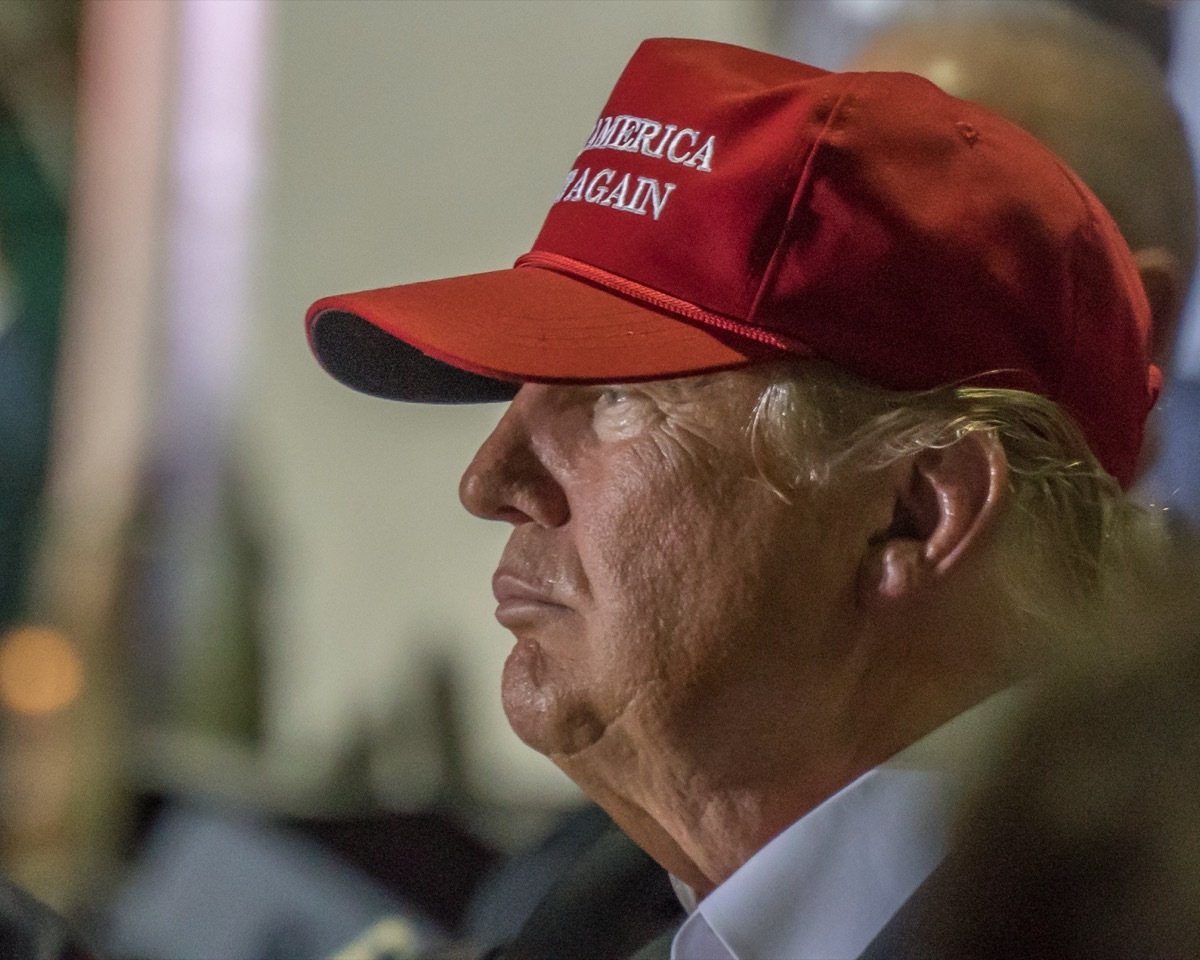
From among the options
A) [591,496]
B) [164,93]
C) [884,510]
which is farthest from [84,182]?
[884,510]

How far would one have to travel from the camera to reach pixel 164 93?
3.30 feet

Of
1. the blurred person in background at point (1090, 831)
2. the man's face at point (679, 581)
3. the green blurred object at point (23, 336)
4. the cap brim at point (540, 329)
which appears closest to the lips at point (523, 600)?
the man's face at point (679, 581)

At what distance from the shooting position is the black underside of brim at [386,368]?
72 centimetres

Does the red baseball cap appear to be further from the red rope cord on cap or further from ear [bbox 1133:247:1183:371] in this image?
ear [bbox 1133:247:1183:371]

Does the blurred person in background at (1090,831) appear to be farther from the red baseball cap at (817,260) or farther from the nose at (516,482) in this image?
the nose at (516,482)

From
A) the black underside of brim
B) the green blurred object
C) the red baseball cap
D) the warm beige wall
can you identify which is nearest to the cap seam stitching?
the red baseball cap

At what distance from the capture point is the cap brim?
0.60 meters

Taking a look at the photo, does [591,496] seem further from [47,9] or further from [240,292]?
[47,9]

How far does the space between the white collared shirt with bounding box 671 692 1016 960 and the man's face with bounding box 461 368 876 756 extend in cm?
6

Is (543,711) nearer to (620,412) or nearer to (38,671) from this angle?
(620,412)

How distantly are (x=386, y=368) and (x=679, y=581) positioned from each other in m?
0.25

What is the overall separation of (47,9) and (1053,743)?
90 centimetres

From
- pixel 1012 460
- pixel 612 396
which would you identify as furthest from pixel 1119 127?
pixel 612 396

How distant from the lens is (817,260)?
598 millimetres
